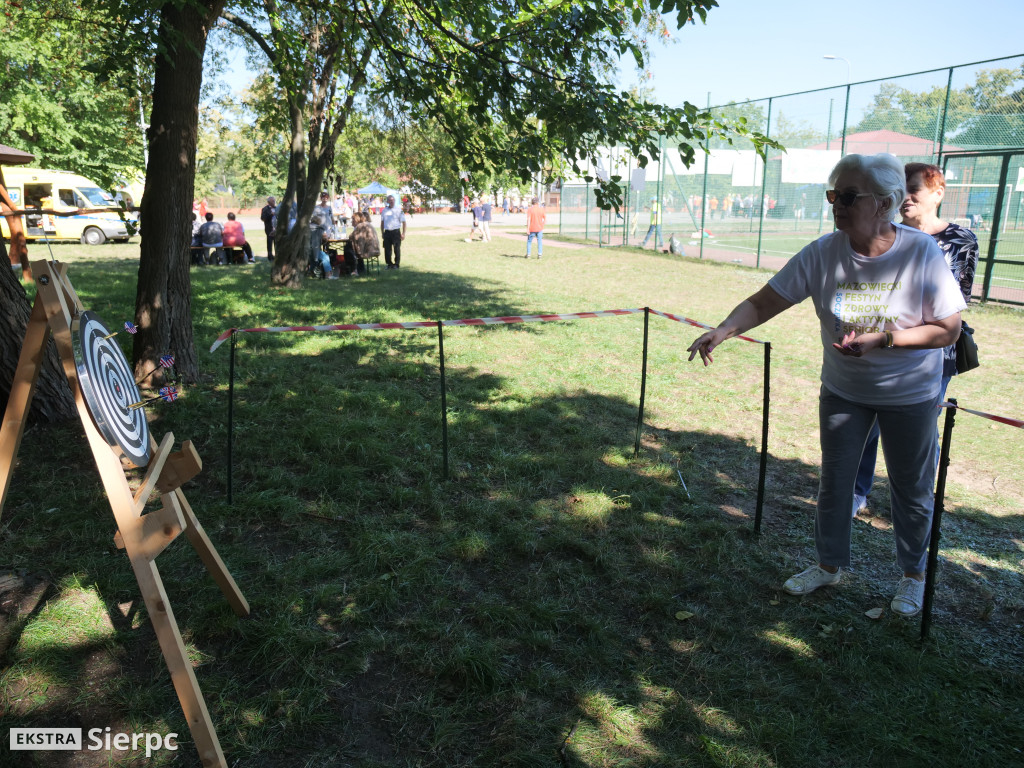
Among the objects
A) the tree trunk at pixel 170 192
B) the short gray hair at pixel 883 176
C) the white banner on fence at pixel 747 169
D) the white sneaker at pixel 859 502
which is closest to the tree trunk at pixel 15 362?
the tree trunk at pixel 170 192

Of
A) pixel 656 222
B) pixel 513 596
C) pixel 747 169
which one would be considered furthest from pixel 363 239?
pixel 513 596

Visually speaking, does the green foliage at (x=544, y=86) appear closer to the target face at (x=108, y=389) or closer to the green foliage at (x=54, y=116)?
the target face at (x=108, y=389)

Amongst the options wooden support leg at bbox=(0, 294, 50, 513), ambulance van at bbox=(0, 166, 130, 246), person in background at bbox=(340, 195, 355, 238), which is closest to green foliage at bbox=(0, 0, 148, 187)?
ambulance van at bbox=(0, 166, 130, 246)

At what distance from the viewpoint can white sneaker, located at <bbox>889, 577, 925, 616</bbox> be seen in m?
3.33

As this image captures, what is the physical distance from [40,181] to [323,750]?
28421 millimetres

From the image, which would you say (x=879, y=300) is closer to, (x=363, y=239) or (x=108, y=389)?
(x=108, y=389)

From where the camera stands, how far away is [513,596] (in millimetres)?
3529

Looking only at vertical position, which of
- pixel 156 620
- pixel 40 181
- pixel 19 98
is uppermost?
pixel 19 98

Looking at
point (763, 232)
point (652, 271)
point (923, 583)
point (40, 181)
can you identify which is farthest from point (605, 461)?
point (40, 181)

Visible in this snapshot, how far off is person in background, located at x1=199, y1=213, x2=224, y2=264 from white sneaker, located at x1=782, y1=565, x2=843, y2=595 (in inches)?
708

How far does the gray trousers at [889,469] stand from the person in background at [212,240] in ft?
59.2

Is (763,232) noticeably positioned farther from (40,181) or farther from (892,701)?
(40,181)

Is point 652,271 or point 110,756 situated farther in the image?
point 652,271

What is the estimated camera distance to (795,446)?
568 centimetres
